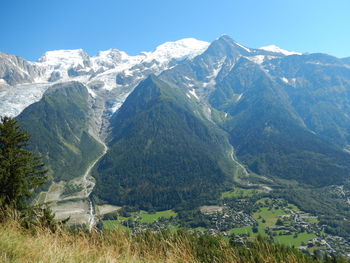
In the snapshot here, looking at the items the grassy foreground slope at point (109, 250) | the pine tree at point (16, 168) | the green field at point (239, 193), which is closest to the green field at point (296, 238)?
the green field at point (239, 193)

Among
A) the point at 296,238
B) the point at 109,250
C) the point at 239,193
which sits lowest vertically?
the point at 239,193

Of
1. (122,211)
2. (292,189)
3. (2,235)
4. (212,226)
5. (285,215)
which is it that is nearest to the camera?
(2,235)

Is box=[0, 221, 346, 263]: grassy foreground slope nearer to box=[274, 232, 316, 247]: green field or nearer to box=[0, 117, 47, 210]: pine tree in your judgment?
box=[0, 117, 47, 210]: pine tree

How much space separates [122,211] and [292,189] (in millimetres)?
111171

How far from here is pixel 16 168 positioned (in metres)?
22.8

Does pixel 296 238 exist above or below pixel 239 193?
above

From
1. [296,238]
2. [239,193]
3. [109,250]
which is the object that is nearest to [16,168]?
[109,250]

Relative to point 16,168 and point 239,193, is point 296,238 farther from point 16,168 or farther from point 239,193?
point 16,168

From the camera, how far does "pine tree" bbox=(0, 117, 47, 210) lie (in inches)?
858

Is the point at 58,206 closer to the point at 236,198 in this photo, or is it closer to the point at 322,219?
the point at 236,198

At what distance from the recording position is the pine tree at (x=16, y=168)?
21781 mm

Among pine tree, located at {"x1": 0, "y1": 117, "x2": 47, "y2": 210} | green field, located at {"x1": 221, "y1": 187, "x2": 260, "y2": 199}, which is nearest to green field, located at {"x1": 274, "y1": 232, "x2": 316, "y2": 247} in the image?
green field, located at {"x1": 221, "y1": 187, "x2": 260, "y2": 199}

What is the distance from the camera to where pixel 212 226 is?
126250 mm

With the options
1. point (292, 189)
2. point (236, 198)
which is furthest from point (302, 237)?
point (292, 189)
